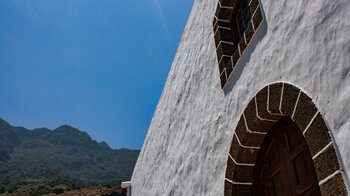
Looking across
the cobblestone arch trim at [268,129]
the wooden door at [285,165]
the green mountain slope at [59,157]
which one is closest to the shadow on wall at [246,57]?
the cobblestone arch trim at [268,129]

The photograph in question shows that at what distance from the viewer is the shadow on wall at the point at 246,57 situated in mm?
2434

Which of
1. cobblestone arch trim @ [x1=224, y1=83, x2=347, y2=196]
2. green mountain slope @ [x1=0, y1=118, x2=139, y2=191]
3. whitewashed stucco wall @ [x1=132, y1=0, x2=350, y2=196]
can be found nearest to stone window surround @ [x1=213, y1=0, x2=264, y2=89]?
whitewashed stucco wall @ [x1=132, y1=0, x2=350, y2=196]

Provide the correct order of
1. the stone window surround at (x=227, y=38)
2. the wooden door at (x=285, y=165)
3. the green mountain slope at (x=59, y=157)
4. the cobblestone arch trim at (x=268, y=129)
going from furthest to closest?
the green mountain slope at (x=59, y=157) → the stone window surround at (x=227, y=38) → the wooden door at (x=285, y=165) → the cobblestone arch trim at (x=268, y=129)

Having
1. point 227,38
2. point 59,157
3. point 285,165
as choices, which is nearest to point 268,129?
point 285,165

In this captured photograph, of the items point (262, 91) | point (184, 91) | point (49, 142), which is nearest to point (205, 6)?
point (184, 91)

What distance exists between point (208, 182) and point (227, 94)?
100cm

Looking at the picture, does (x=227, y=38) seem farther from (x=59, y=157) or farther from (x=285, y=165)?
(x=59, y=157)

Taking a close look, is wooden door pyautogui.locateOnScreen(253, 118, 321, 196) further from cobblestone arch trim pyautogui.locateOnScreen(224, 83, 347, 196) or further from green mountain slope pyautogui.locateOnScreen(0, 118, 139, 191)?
green mountain slope pyautogui.locateOnScreen(0, 118, 139, 191)

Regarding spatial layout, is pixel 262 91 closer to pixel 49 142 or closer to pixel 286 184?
pixel 286 184

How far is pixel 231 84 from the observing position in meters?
2.98

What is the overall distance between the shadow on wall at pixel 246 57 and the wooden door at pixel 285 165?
668mm

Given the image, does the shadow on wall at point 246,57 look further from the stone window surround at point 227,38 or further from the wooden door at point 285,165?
the wooden door at point 285,165

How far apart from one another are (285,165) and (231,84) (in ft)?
3.38

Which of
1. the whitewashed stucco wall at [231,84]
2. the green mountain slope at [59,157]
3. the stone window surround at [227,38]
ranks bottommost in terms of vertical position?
the whitewashed stucco wall at [231,84]
